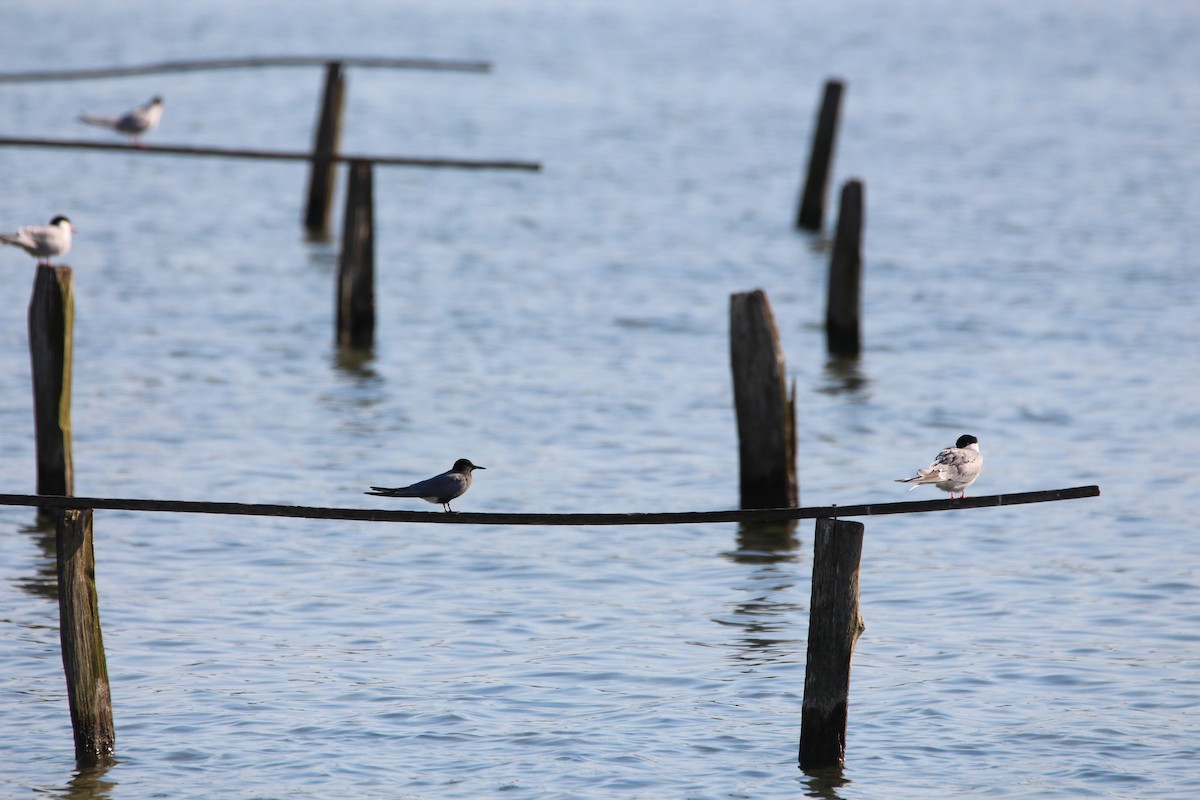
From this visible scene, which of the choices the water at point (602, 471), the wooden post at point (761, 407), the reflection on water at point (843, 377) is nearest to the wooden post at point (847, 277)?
the reflection on water at point (843, 377)

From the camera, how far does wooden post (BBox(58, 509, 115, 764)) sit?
25.5ft

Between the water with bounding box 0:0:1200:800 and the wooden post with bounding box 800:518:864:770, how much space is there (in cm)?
39

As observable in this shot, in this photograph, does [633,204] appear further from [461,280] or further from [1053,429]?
[1053,429]

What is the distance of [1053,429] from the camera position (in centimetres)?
1631

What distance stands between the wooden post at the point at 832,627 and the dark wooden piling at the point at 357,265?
1014 cm

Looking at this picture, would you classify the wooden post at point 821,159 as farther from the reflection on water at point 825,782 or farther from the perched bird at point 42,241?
the reflection on water at point 825,782

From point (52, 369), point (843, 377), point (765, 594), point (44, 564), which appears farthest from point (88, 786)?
point (843, 377)

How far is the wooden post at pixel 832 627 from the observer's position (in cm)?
772

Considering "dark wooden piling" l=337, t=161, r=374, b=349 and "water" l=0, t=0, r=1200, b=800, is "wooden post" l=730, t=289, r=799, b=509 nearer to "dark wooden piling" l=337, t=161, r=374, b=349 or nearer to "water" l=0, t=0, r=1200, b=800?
"water" l=0, t=0, r=1200, b=800

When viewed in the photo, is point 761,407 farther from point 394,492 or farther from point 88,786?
point 88,786

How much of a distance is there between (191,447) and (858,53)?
180 feet

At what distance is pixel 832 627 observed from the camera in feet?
25.7

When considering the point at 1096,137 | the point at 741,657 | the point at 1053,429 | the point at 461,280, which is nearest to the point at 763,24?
the point at 1096,137

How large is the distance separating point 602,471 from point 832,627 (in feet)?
22.4
